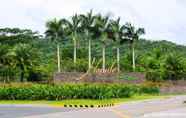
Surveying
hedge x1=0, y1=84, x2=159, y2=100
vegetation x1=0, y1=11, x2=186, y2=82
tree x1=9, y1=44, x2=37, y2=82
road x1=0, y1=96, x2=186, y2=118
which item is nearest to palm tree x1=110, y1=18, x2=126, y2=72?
vegetation x1=0, y1=11, x2=186, y2=82

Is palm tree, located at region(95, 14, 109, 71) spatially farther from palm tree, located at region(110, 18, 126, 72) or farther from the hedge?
the hedge

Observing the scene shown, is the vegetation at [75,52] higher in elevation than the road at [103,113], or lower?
higher

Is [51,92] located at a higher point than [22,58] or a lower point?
lower

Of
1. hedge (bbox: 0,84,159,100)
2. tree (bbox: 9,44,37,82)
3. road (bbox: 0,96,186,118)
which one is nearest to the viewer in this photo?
road (bbox: 0,96,186,118)

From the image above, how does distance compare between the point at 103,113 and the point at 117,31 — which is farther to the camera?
the point at 117,31

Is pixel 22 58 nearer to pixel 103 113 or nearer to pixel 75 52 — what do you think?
pixel 75 52

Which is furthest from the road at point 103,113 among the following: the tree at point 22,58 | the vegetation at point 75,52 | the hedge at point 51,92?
the tree at point 22,58

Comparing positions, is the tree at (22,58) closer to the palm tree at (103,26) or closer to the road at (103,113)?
the palm tree at (103,26)

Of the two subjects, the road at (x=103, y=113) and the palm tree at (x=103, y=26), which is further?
the palm tree at (x=103, y=26)

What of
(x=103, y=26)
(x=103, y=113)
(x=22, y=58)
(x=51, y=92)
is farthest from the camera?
(x=103, y=26)

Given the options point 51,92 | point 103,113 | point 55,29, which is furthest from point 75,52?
point 103,113

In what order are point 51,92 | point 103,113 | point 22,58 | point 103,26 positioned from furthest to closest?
point 103,26
point 22,58
point 51,92
point 103,113

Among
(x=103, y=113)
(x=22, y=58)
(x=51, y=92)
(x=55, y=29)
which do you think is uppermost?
(x=55, y=29)

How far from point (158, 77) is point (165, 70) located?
12.1 ft
